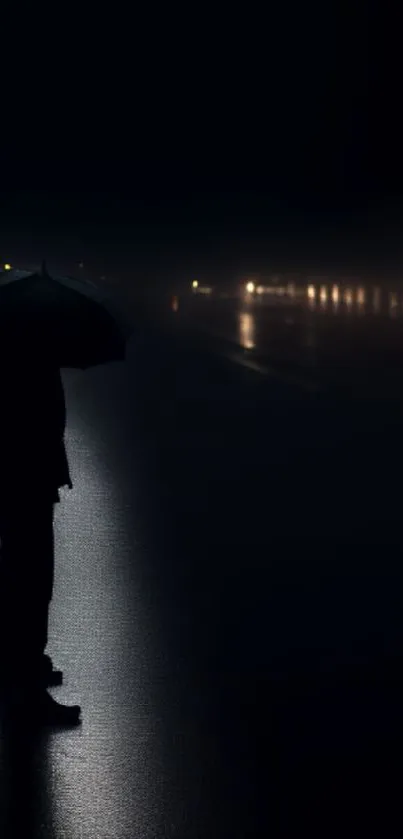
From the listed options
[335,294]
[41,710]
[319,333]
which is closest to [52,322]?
[41,710]

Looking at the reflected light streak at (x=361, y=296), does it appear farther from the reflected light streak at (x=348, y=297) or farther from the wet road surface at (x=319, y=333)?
the reflected light streak at (x=348, y=297)

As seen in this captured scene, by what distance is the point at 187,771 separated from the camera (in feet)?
22.4

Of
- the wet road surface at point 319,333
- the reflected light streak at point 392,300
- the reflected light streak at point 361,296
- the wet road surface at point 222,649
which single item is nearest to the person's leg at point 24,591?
the wet road surface at point 222,649

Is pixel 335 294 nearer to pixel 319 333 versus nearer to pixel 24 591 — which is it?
pixel 319 333

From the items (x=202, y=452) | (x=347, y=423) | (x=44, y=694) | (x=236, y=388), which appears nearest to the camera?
(x=44, y=694)

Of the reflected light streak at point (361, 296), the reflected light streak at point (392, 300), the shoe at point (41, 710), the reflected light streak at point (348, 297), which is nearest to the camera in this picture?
the shoe at point (41, 710)

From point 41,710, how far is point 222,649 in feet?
5.44

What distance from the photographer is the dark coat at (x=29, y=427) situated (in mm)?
8078

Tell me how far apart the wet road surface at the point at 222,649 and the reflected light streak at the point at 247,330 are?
97.1ft

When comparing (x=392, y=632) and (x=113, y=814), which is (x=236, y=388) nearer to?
(x=392, y=632)

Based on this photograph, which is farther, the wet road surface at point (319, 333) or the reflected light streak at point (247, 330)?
the reflected light streak at point (247, 330)

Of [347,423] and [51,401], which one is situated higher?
[51,401]

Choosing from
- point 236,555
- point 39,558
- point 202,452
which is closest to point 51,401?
point 39,558

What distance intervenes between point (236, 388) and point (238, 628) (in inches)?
796
